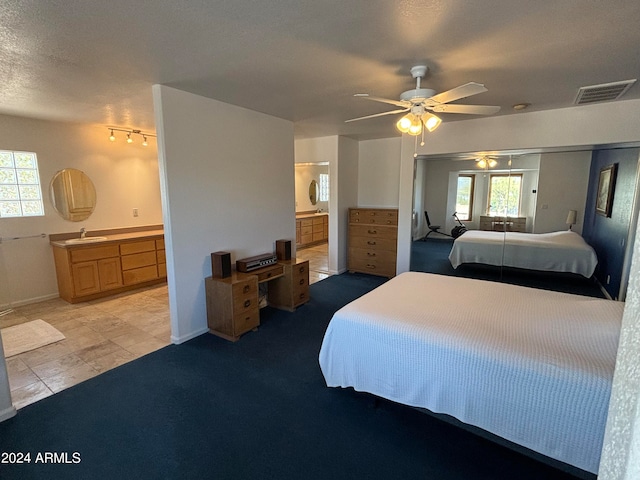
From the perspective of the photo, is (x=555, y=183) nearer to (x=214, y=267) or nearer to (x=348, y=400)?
(x=348, y=400)

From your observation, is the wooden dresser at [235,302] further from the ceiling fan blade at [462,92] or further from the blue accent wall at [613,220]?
the blue accent wall at [613,220]

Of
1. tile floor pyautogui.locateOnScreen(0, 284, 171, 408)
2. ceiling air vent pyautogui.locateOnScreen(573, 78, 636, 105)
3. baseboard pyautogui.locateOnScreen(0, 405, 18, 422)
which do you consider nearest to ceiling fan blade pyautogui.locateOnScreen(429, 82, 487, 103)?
ceiling air vent pyautogui.locateOnScreen(573, 78, 636, 105)

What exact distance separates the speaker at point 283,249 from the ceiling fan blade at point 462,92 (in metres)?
2.60

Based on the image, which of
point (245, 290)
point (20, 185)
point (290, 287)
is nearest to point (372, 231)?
point (290, 287)

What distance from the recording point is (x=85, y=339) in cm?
334

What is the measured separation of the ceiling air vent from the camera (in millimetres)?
2824

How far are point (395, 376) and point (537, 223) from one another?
3269mm

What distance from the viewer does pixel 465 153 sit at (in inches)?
→ 171

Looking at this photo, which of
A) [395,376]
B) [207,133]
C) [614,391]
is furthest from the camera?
[207,133]

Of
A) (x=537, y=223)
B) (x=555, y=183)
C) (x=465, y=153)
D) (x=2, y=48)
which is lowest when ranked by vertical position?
(x=537, y=223)

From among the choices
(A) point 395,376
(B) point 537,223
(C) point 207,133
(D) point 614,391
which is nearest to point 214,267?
(C) point 207,133

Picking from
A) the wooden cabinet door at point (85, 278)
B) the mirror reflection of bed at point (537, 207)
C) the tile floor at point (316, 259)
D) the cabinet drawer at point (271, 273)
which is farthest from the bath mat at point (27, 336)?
the mirror reflection of bed at point (537, 207)

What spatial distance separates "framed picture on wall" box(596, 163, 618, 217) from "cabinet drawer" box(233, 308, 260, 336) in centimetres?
420

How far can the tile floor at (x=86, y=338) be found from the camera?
8.73 feet
